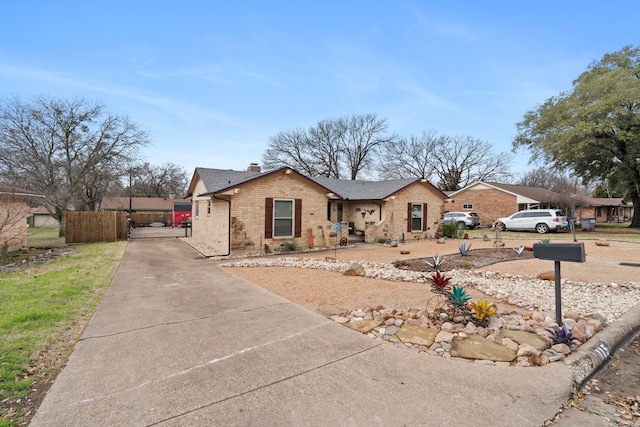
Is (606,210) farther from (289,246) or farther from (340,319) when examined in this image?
(340,319)

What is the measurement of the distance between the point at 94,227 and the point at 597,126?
32.3 m

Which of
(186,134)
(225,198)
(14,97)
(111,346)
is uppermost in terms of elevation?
(14,97)

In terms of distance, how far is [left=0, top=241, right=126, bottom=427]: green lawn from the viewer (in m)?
2.94

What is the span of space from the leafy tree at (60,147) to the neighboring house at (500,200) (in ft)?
92.6

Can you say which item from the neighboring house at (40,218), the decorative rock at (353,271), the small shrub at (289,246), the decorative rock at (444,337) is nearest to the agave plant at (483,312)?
the decorative rock at (444,337)

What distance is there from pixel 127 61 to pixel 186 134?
30.2ft

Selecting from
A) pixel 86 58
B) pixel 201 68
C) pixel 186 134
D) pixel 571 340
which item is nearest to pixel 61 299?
pixel 571 340

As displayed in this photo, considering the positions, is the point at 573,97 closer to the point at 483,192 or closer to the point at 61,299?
the point at 483,192

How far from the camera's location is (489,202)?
29500 millimetres

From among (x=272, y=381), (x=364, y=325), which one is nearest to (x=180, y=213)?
(x=364, y=325)

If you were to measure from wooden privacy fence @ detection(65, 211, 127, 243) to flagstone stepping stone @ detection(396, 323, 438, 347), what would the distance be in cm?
1740

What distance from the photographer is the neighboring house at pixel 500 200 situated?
28000mm

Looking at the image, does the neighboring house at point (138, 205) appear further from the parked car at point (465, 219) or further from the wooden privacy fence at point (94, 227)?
the parked car at point (465, 219)

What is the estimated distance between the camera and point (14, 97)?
699 inches
